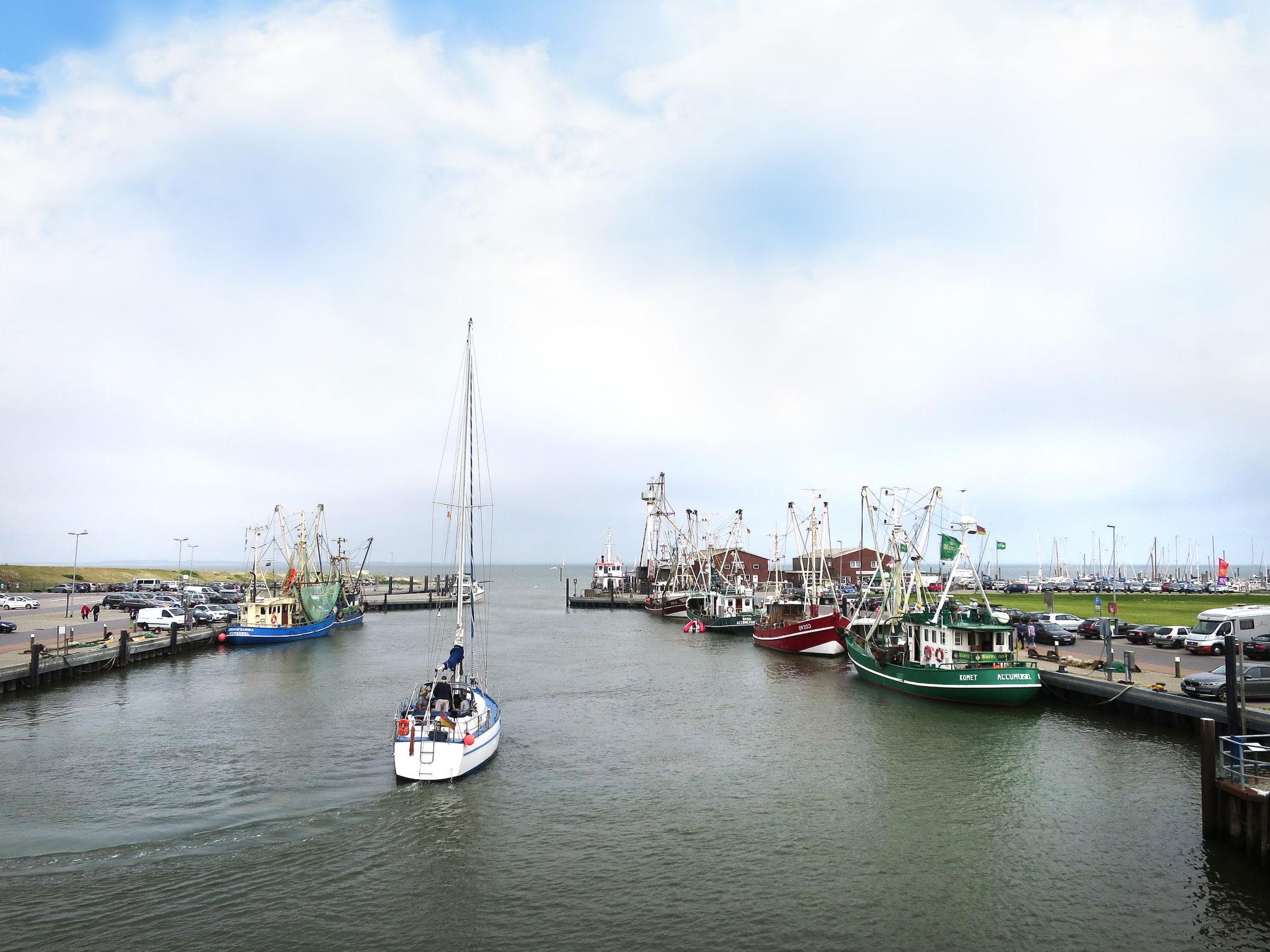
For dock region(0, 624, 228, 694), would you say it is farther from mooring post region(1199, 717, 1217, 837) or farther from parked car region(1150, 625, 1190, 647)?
parked car region(1150, 625, 1190, 647)

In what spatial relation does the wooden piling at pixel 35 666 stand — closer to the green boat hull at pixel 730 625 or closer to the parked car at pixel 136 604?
the parked car at pixel 136 604

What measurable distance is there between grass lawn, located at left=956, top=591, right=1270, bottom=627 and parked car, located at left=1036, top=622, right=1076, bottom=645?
2.93 meters

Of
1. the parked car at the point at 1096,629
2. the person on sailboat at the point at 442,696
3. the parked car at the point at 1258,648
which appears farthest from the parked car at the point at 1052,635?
the person on sailboat at the point at 442,696

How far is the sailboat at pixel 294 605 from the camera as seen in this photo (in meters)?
78.2

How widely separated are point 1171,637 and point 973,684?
77.8 ft

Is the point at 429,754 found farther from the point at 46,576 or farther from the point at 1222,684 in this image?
the point at 46,576

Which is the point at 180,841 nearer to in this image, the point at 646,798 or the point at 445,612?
the point at 646,798

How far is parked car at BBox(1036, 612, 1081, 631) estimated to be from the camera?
215ft

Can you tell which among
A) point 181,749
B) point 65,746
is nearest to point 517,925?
point 181,749

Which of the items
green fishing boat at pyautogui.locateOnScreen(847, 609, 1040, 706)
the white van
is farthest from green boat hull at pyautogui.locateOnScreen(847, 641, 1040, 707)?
the white van

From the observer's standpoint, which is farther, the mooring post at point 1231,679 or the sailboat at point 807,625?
the sailboat at point 807,625

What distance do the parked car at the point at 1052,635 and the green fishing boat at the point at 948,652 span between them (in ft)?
36.8

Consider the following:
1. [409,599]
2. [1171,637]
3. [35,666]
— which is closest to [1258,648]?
[1171,637]

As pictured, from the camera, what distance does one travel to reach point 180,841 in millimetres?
23578
